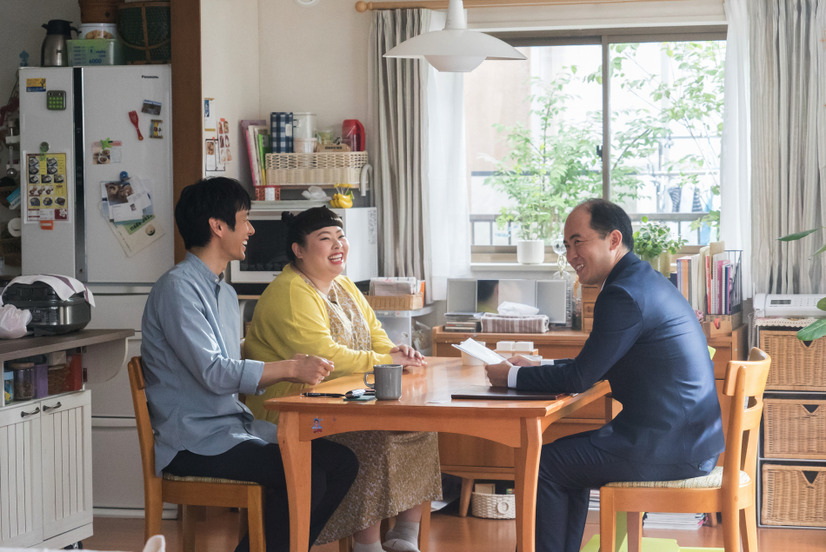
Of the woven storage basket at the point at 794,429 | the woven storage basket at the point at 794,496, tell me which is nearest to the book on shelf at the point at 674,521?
the woven storage basket at the point at 794,496

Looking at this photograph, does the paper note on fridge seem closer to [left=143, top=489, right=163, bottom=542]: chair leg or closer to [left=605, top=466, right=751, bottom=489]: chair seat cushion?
[left=605, top=466, right=751, bottom=489]: chair seat cushion

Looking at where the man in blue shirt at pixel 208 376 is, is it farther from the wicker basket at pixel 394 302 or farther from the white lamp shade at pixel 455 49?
the wicker basket at pixel 394 302

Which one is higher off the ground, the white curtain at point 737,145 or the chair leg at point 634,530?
the white curtain at point 737,145

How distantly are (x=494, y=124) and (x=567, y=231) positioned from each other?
209cm

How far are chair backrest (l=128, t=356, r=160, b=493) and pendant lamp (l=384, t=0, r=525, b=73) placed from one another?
4.18 feet

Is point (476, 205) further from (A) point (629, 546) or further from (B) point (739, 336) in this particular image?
(A) point (629, 546)

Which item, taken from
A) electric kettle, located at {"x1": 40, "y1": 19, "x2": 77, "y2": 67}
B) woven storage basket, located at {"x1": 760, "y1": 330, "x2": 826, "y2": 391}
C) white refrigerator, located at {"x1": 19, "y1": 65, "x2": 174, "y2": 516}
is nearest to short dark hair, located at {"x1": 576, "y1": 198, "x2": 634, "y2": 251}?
woven storage basket, located at {"x1": 760, "y1": 330, "x2": 826, "y2": 391}

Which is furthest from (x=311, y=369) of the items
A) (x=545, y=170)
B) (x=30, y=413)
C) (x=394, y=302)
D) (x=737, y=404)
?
(x=545, y=170)

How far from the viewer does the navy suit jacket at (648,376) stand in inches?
104

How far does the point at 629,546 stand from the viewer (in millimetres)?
2939

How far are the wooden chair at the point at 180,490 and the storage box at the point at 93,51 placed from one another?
200cm

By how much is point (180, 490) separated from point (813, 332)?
2407 mm

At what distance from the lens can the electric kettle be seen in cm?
421

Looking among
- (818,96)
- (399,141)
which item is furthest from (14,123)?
(818,96)
